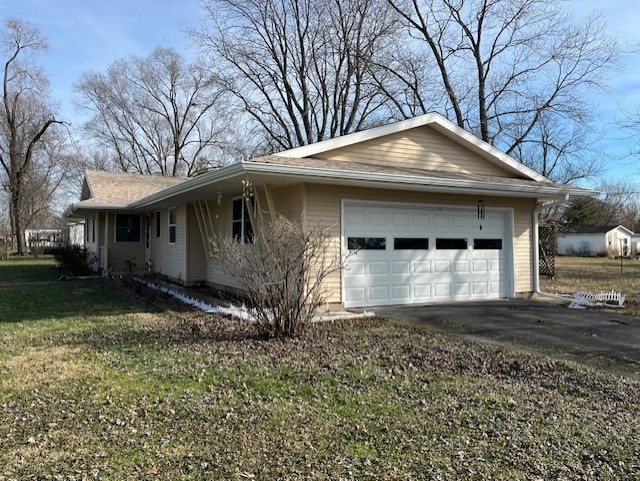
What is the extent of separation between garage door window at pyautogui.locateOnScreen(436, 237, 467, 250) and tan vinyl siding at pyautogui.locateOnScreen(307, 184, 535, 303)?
0.81 m

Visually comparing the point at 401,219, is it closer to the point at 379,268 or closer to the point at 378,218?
the point at 378,218

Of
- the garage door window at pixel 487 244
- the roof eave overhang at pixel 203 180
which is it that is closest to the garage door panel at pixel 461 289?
the garage door window at pixel 487 244

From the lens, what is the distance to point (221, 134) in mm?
41406

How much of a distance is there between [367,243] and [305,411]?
6.11 metres

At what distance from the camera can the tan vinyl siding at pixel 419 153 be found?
10781 millimetres

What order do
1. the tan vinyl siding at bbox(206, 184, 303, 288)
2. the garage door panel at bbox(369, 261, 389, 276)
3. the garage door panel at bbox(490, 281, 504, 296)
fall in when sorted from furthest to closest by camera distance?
the garage door panel at bbox(490, 281, 504, 296) → the garage door panel at bbox(369, 261, 389, 276) → the tan vinyl siding at bbox(206, 184, 303, 288)

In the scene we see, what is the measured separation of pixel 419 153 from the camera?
11.5 m

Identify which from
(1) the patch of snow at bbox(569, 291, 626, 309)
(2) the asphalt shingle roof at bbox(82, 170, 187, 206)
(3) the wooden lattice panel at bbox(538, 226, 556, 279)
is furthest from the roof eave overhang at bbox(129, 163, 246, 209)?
(3) the wooden lattice panel at bbox(538, 226, 556, 279)

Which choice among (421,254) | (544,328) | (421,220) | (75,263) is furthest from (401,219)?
(75,263)

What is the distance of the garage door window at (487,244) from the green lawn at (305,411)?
4.88 meters

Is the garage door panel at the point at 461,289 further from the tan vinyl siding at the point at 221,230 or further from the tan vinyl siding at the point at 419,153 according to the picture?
the tan vinyl siding at the point at 221,230

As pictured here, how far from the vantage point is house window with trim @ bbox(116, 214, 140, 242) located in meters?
19.0

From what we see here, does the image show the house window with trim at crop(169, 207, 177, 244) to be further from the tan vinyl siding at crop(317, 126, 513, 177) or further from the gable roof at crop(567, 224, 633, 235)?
the gable roof at crop(567, 224, 633, 235)

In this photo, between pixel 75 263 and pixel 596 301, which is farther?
pixel 75 263
